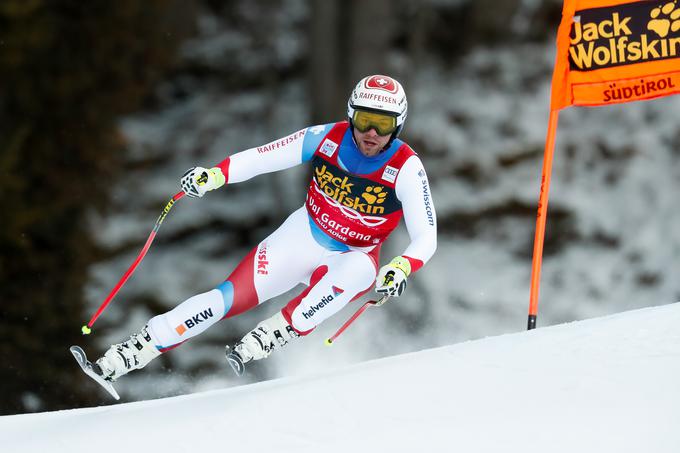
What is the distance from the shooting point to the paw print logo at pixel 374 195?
191 inches

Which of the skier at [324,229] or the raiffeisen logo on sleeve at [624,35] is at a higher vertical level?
the raiffeisen logo on sleeve at [624,35]

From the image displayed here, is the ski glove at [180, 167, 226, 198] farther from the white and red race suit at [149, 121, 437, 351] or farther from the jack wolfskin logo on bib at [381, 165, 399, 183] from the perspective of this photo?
the jack wolfskin logo on bib at [381, 165, 399, 183]

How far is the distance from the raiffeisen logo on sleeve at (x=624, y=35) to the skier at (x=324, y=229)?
1411 millimetres

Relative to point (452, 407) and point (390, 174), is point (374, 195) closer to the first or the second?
point (390, 174)

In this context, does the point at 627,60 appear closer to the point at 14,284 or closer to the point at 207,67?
the point at 14,284

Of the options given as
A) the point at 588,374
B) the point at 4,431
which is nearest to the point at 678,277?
the point at 588,374

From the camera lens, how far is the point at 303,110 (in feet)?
44.8

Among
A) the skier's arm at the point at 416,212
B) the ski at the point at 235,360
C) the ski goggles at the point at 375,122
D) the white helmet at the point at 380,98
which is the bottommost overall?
the ski at the point at 235,360

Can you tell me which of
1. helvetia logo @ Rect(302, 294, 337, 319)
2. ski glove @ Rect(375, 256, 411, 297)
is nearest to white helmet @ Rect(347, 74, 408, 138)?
ski glove @ Rect(375, 256, 411, 297)

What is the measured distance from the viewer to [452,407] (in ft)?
13.3

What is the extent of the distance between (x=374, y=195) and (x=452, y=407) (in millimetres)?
1255

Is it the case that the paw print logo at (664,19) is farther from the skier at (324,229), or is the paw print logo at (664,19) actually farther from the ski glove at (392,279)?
the ski glove at (392,279)

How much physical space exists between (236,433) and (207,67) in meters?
10.9

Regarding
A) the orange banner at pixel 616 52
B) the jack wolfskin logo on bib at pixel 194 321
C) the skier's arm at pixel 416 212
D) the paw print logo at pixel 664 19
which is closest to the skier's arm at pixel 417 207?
the skier's arm at pixel 416 212
